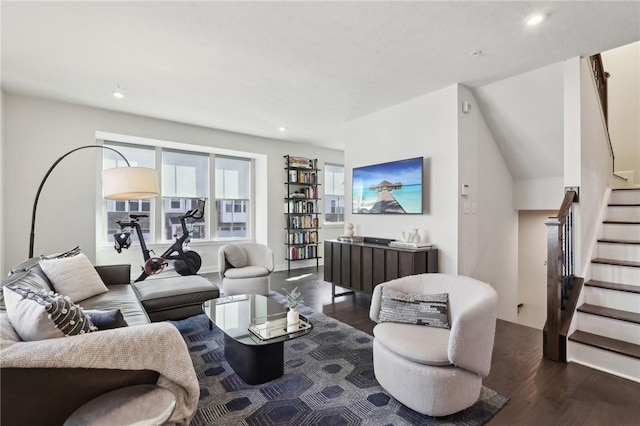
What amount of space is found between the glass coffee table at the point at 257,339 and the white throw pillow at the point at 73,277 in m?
1.18

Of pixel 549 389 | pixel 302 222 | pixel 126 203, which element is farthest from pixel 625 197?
pixel 126 203

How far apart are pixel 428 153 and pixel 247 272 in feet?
9.33

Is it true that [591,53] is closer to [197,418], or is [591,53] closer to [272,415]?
[272,415]

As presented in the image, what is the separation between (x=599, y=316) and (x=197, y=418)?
3312 millimetres

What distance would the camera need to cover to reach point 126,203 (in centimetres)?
541

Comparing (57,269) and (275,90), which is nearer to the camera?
(57,269)

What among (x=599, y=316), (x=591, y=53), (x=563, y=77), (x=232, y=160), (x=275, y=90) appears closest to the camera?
(x=599, y=316)

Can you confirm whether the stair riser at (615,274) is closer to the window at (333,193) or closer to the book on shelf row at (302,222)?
the book on shelf row at (302,222)

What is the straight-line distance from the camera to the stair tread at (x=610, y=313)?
8.43 ft

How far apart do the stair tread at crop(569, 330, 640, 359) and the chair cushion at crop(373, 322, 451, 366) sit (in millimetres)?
1446

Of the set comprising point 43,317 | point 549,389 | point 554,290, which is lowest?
point 549,389

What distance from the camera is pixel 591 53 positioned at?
2.98 m

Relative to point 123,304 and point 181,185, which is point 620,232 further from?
point 181,185

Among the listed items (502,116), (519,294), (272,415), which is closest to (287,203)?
(502,116)
